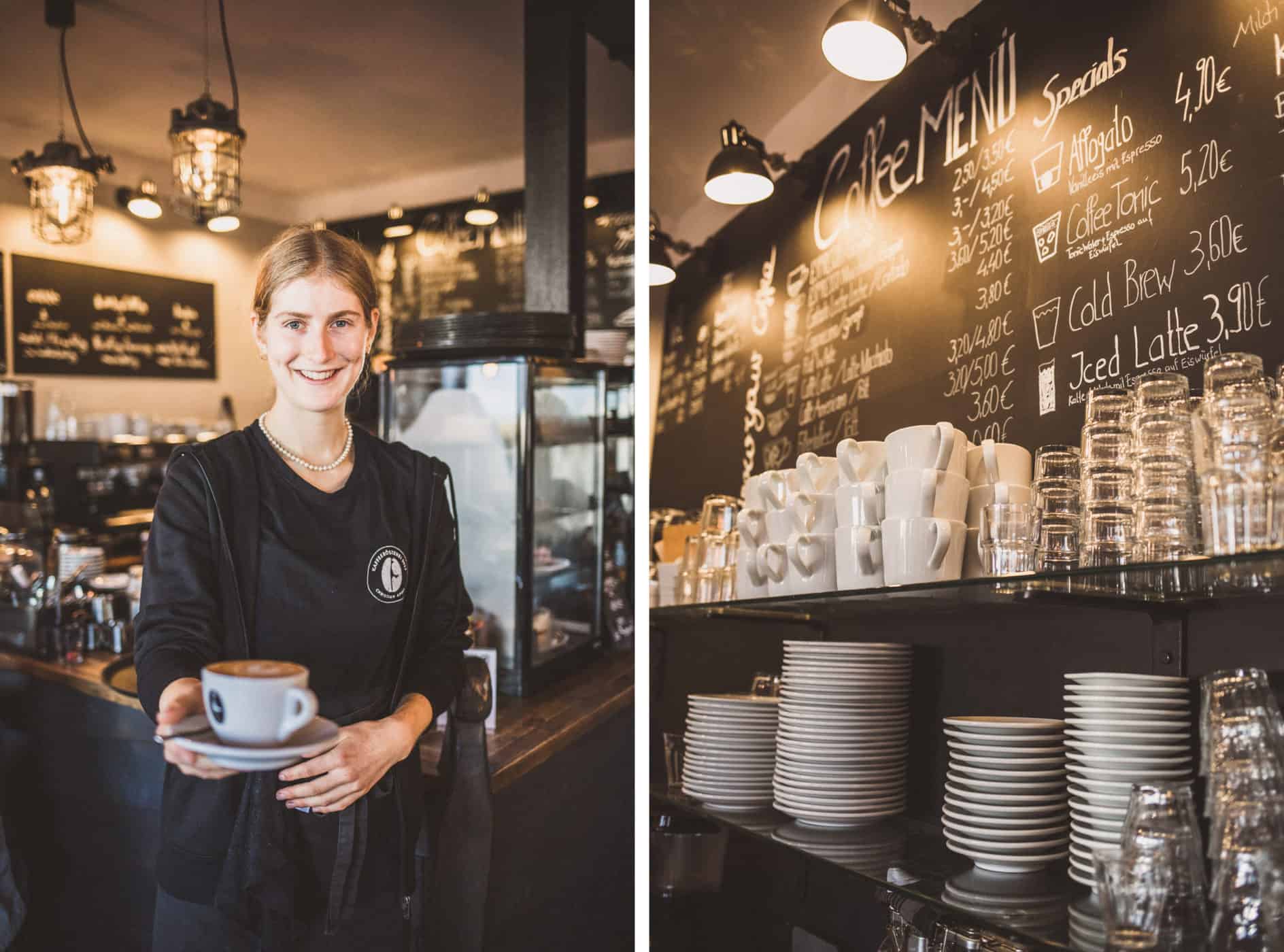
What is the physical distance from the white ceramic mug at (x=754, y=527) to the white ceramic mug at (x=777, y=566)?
38 millimetres

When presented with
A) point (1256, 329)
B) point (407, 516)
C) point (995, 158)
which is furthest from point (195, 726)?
point (995, 158)

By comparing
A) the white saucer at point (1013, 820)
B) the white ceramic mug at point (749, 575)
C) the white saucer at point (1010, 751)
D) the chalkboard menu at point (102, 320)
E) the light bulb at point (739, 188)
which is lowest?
the white saucer at point (1013, 820)

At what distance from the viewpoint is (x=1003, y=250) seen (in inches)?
59.0

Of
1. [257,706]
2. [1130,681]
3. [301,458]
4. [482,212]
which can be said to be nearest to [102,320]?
[482,212]

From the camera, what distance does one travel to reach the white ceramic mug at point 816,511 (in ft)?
4.60

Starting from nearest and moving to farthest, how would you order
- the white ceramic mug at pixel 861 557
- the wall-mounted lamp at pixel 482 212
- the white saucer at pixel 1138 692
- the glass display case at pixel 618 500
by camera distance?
the white saucer at pixel 1138 692, the white ceramic mug at pixel 861 557, the wall-mounted lamp at pixel 482 212, the glass display case at pixel 618 500

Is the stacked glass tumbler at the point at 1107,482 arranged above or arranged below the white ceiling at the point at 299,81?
below

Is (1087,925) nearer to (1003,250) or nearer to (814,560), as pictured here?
(814,560)

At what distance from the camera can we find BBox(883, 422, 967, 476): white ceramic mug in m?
1.22

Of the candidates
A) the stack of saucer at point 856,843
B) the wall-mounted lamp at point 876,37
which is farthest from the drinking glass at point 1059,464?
the wall-mounted lamp at point 876,37

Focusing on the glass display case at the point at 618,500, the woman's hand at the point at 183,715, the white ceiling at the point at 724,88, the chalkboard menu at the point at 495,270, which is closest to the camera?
the woman's hand at the point at 183,715

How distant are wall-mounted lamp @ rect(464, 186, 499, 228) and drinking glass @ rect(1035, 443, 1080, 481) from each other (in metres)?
1.40

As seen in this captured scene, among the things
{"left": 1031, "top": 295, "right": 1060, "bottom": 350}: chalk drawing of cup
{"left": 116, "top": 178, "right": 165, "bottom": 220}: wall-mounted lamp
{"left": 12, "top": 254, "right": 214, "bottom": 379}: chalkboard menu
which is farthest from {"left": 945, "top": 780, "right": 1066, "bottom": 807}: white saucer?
{"left": 116, "top": 178, "right": 165, "bottom": 220}: wall-mounted lamp

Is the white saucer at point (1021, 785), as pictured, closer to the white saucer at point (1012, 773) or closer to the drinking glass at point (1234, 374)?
the white saucer at point (1012, 773)
